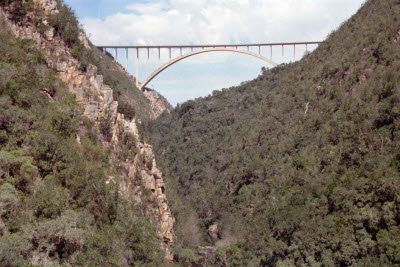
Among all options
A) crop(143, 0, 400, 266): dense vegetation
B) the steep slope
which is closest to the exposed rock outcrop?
the steep slope

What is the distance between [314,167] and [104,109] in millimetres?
15585

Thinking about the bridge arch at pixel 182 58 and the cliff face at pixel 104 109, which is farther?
the bridge arch at pixel 182 58

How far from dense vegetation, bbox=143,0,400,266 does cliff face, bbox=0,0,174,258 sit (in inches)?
351

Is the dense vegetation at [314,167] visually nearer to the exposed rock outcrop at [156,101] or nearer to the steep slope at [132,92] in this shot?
the steep slope at [132,92]

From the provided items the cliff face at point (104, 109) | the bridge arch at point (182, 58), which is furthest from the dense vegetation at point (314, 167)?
the cliff face at point (104, 109)

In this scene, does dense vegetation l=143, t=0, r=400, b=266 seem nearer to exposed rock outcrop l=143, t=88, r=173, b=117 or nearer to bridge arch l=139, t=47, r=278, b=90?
bridge arch l=139, t=47, r=278, b=90

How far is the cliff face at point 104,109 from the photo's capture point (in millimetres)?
20688

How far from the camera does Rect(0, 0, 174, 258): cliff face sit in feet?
67.9

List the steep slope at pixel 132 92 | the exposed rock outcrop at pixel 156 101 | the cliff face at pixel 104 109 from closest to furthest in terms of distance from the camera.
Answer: the cliff face at pixel 104 109 → the steep slope at pixel 132 92 → the exposed rock outcrop at pixel 156 101

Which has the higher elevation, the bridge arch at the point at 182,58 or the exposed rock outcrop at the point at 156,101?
the bridge arch at the point at 182,58

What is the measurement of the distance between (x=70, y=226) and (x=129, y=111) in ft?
42.0

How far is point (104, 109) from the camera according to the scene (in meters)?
22.4

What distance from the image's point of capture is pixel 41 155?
15891 mm

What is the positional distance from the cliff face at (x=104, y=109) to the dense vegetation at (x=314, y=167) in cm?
891
